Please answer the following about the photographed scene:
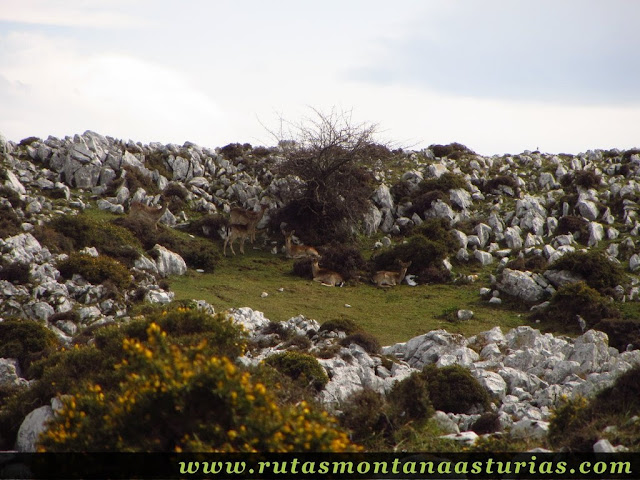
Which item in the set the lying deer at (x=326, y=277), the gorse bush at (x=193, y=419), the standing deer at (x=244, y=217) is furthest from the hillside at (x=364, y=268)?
the gorse bush at (x=193, y=419)

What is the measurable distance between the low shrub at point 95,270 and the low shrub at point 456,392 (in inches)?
468

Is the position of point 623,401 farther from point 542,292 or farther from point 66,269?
point 66,269

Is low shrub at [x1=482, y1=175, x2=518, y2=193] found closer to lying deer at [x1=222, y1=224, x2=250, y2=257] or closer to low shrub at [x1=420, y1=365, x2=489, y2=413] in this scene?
lying deer at [x1=222, y1=224, x2=250, y2=257]

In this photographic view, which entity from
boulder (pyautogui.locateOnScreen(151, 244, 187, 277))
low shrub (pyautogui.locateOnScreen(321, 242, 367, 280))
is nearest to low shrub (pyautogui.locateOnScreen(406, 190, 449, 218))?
low shrub (pyautogui.locateOnScreen(321, 242, 367, 280))

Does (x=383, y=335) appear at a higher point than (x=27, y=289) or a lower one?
lower

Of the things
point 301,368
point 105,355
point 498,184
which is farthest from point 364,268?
point 105,355

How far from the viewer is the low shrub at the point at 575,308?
2228 cm

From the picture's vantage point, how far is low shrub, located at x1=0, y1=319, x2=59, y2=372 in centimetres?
1536

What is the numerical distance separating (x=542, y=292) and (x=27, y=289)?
1860 cm

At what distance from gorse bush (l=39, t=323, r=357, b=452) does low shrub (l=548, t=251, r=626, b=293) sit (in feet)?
63.6

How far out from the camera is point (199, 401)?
8484 millimetres

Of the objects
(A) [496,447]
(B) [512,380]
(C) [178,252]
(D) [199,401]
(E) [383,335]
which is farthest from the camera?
(C) [178,252]

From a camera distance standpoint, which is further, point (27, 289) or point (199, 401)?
point (27, 289)

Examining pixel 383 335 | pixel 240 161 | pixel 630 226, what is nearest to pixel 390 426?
pixel 383 335
